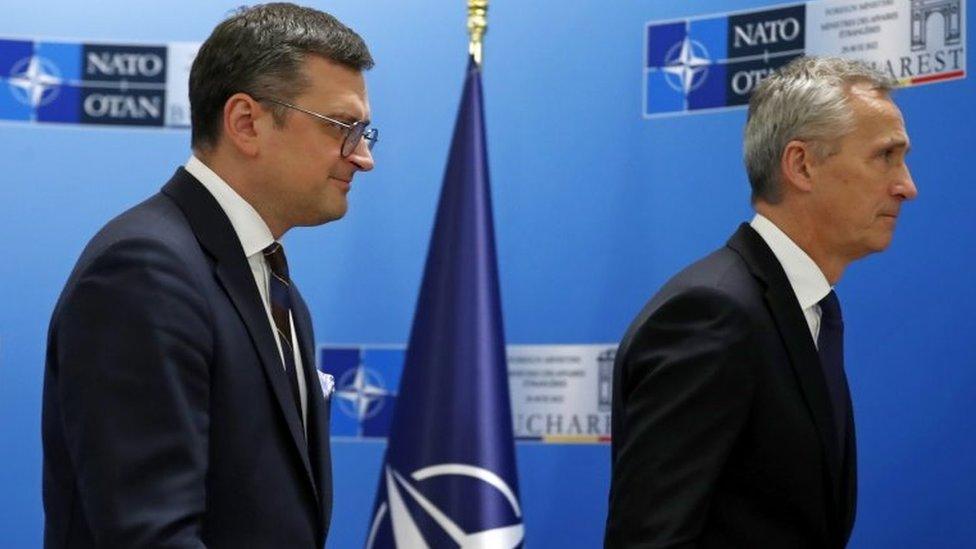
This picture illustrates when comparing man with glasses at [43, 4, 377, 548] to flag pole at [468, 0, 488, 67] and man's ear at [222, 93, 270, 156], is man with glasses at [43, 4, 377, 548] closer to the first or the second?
man's ear at [222, 93, 270, 156]

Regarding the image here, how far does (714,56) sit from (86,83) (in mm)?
1807

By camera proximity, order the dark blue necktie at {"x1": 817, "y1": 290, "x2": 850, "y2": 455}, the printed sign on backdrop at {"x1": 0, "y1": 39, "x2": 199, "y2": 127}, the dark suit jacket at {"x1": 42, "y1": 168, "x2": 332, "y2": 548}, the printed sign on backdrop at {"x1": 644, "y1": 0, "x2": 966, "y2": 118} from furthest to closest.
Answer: the printed sign on backdrop at {"x1": 0, "y1": 39, "x2": 199, "y2": 127} < the printed sign on backdrop at {"x1": 644, "y1": 0, "x2": 966, "y2": 118} < the dark blue necktie at {"x1": 817, "y1": 290, "x2": 850, "y2": 455} < the dark suit jacket at {"x1": 42, "y1": 168, "x2": 332, "y2": 548}

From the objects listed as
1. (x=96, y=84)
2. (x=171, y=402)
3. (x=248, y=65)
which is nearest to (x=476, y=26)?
(x=96, y=84)

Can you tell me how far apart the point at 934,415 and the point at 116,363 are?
225cm

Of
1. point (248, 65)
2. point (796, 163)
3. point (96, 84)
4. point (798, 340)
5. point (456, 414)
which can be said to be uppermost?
point (96, 84)

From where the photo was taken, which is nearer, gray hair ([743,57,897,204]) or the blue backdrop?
gray hair ([743,57,897,204])

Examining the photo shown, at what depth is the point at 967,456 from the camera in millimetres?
3381

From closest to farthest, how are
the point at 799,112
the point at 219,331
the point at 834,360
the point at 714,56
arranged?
1. the point at 219,331
2. the point at 834,360
3. the point at 799,112
4. the point at 714,56

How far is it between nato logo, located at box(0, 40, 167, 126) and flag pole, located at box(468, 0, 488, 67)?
99cm

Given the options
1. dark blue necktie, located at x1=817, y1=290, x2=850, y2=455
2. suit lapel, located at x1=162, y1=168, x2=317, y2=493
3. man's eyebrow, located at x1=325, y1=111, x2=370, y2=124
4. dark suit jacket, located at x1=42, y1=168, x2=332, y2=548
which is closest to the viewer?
dark suit jacket, located at x1=42, y1=168, x2=332, y2=548

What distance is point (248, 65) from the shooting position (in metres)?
2.10

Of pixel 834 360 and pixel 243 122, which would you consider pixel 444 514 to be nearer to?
pixel 834 360

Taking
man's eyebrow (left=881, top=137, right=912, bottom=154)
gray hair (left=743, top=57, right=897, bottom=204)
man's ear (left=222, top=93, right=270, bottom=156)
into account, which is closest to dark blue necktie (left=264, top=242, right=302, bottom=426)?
man's ear (left=222, top=93, right=270, bottom=156)

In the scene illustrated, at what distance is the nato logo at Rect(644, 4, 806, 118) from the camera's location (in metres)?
3.76
